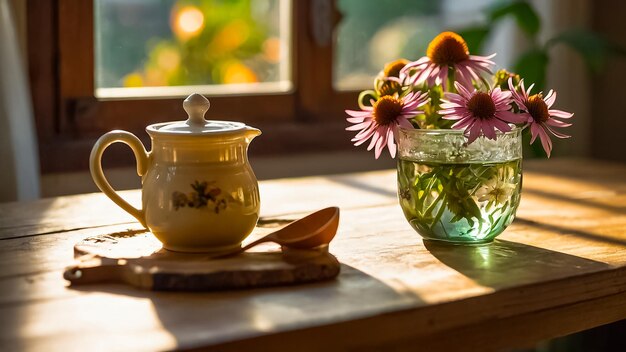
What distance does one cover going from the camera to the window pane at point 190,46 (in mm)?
2256

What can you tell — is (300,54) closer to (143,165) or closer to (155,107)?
(155,107)

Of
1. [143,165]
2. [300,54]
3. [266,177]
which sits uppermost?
[300,54]

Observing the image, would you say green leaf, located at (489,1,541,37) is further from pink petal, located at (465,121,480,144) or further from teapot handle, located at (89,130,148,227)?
teapot handle, located at (89,130,148,227)

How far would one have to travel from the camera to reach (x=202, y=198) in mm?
998

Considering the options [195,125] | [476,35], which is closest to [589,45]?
[476,35]

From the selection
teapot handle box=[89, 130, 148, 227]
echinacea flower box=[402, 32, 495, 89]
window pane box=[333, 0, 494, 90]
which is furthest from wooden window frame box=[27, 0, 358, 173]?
echinacea flower box=[402, 32, 495, 89]

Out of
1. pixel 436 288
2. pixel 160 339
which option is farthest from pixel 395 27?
pixel 160 339

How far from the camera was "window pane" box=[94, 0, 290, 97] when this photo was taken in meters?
2.26

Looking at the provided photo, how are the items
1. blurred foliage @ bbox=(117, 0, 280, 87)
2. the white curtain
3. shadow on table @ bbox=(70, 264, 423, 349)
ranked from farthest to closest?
1. blurred foliage @ bbox=(117, 0, 280, 87)
2. the white curtain
3. shadow on table @ bbox=(70, 264, 423, 349)

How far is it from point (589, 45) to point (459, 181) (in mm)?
1509

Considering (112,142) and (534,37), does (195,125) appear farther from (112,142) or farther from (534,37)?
(534,37)

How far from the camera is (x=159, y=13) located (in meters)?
2.41

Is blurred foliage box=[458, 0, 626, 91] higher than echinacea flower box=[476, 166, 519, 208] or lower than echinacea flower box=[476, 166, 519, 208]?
higher

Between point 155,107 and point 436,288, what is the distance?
1.42m
